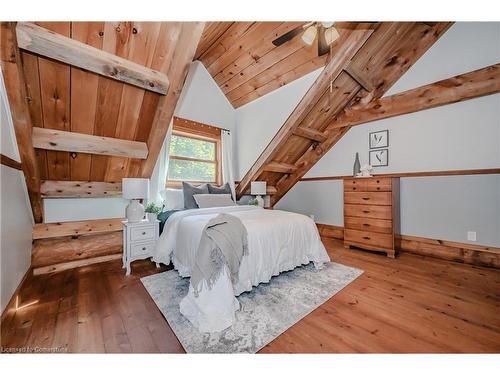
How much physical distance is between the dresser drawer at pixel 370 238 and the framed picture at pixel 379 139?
4.54ft

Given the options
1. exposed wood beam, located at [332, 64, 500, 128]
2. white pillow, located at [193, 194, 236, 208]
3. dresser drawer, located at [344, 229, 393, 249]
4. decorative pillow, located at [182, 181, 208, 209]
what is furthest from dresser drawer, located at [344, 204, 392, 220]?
decorative pillow, located at [182, 181, 208, 209]

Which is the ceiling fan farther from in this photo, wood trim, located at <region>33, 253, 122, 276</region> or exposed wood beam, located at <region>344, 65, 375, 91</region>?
wood trim, located at <region>33, 253, 122, 276</region>

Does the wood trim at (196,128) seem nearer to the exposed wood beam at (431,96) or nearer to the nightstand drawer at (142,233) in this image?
the nightstand drawer at (142,233)

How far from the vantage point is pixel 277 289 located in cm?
188

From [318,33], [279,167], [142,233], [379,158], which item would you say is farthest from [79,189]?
[379,158]

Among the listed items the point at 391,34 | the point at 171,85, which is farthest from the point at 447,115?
the point at 171,85

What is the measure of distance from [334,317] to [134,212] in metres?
2.24

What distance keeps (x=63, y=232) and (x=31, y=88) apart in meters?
1.58

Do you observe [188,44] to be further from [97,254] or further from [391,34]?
[97,254]

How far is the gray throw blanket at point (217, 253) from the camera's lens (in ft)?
4.92

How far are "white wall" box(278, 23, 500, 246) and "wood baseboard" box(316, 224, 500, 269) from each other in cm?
7

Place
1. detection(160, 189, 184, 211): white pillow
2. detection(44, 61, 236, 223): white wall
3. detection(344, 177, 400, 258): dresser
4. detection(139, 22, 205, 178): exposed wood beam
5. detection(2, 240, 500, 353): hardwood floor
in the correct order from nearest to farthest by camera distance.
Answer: detection(2, 240, 500, 353): hardwood floor
detection(139, 22, 205, 178): exposed wood beam
detection(44, 61, 236, 223): white wall
detection(344, 177, 400, 258): dresser
detection(160, 189, 184, 211): white pillow

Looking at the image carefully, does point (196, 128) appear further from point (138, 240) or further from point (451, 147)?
point (451, 147)

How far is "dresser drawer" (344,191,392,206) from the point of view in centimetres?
270
